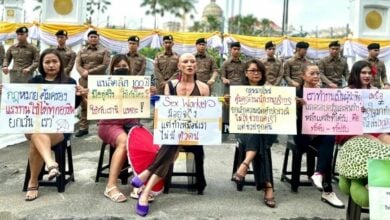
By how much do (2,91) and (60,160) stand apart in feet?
2.84

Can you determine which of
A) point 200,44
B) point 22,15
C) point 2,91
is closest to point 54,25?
point 200,44

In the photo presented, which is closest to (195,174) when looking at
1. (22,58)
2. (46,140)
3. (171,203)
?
(171,203)

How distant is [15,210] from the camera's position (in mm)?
3754

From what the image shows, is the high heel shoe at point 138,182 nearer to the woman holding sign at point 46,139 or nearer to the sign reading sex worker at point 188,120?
the sign reading sex worker at point 188,120

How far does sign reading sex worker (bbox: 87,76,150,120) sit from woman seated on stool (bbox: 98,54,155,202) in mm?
101

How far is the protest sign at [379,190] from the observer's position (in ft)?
9.29

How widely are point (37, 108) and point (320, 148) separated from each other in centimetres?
285

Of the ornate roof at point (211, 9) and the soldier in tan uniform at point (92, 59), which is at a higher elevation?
the ornate roof at point (211, 9)

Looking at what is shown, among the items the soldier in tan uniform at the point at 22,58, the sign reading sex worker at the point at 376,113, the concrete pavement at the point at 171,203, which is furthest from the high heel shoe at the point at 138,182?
the soldier in tan uniform at the point at 22,58

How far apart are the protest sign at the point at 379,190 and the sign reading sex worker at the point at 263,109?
4.62 feet

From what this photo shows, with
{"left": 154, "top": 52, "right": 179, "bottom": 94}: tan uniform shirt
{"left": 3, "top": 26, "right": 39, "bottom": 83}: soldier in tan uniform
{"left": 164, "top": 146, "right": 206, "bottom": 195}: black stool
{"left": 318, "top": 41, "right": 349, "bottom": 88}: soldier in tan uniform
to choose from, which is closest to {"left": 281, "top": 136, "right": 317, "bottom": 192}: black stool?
{"left": 164, "top": 146, "right": 206, "bottom": 195}: black stool

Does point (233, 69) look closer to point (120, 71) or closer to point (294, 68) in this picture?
point (294, 68)

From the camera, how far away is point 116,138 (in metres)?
4.24

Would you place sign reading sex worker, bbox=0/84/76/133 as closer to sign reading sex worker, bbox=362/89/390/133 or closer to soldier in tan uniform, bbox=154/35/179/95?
sign reading sex worker, bbox=362/89/390/133
